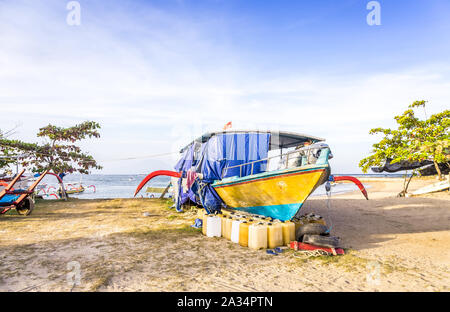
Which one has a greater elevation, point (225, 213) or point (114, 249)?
point (225, 213)

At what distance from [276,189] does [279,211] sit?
0.89m

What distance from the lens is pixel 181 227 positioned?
9.55 m

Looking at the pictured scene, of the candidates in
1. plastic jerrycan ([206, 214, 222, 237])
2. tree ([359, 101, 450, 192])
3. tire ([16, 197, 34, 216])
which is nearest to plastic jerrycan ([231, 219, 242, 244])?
plastic jerrycan ([206, 214, 222, 237])

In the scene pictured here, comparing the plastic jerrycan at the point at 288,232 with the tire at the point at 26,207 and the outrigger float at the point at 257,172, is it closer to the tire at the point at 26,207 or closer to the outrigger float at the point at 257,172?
the outrigger float at the point at 257,172

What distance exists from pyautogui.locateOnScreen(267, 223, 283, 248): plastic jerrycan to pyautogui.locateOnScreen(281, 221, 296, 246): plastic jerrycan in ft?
0.52

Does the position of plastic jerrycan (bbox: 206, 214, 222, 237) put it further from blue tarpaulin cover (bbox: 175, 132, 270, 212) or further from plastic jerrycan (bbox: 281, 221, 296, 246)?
plastic jerrycan (bbox: 281, 221, 296, 246)

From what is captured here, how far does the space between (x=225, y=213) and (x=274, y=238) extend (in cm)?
303

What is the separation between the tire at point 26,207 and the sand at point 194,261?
2208mm

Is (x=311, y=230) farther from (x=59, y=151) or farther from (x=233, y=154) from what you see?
(x=59, y=151)

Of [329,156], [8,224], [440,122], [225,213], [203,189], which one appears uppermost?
[440,122]

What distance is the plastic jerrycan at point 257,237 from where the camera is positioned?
22.2 ft

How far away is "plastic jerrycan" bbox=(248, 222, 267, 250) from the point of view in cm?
678

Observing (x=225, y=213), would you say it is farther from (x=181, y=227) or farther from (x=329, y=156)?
(x=329, y=156)
